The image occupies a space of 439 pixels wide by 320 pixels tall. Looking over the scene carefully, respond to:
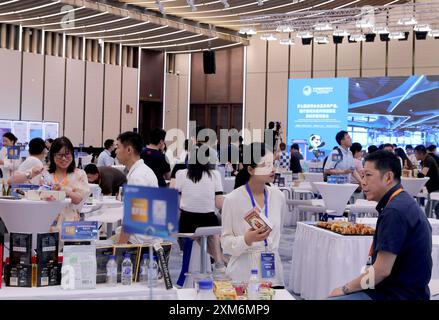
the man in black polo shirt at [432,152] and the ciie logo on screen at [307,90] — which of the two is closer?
the man in black polo shirt at [432,152]

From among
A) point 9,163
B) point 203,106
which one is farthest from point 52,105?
point 9,163

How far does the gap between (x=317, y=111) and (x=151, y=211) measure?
19.0 metres

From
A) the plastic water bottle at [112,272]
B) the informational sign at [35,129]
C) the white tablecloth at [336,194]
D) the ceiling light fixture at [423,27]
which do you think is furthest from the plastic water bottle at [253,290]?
the informational sign at [35,129]

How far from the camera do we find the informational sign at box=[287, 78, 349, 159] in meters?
20.6

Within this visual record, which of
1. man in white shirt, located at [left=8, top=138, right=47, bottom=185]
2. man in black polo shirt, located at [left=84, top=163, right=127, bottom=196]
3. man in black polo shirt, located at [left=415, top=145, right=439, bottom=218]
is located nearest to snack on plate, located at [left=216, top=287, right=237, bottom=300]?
man in white shirt, located at [left=8, top=138, right=47, bottom=185]

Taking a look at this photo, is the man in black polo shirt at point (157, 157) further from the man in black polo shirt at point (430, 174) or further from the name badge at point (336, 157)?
the man in black polo shirt at point (430, 174)

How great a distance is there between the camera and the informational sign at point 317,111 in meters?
20.6

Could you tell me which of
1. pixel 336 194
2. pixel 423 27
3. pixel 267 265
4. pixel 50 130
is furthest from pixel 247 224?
pixel 50 130

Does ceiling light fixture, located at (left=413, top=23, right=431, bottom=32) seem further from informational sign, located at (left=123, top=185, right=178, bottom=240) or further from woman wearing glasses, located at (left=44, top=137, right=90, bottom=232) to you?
informational sign, located at (left=123, top=185, right=178, bottom=240)

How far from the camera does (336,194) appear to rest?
8531mm

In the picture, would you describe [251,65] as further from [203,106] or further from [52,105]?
[52,105]

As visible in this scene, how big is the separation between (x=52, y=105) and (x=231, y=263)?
687 inches

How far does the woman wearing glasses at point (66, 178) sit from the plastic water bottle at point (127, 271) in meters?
1.54

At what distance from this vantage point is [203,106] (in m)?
25.0
